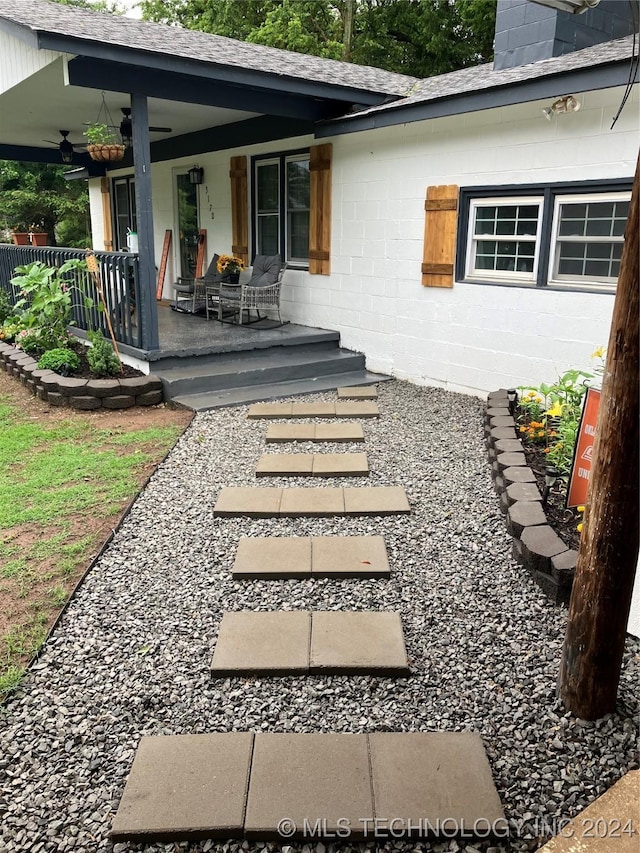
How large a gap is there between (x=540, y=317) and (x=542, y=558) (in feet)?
10.6

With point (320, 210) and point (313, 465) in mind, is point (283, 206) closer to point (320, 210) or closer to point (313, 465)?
point (320, 210)

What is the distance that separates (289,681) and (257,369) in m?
4.48

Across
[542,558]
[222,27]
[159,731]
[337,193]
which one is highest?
[222,27]

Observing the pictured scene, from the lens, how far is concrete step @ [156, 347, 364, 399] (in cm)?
609

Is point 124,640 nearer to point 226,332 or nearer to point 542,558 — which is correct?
point 542,558

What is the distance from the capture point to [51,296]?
21.2 ft

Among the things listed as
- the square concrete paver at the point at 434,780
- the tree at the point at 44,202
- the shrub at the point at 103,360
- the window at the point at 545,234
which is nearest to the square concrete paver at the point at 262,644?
the square concrete paver at the point at 434,780

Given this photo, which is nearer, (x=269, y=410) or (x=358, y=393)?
(x=269, y=410)

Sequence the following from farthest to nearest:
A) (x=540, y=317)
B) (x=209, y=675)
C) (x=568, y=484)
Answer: (x=540, y=317)
(x=568, y=484)
(x=209, y=675)

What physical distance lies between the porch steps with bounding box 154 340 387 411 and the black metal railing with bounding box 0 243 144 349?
590mm

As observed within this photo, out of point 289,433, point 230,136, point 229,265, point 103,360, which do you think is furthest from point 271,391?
point 230,136

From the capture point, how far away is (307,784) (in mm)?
1781

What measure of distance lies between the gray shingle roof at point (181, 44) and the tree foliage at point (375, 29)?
30.8 feet

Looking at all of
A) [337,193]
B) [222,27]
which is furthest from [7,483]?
[222,27]
